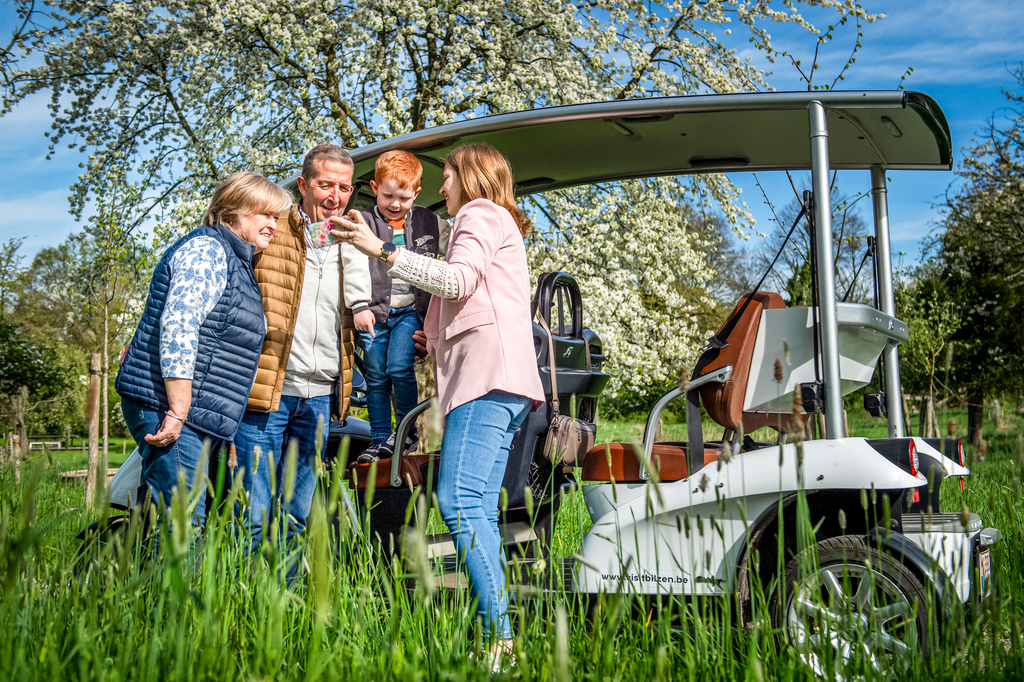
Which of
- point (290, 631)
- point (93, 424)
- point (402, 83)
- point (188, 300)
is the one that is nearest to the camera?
point (290, 631)

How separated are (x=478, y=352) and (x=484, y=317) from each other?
0.37 feet

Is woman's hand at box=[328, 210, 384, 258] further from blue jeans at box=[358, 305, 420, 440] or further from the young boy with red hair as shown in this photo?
blue jeans at box=[358, 305, 420, 440]

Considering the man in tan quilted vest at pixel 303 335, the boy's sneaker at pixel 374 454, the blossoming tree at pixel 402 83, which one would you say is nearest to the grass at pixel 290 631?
the man in tan quilted vest at pixel 303 335

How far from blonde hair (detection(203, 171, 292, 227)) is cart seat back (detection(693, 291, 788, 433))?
69.6 inches

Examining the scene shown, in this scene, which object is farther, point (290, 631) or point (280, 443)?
point (280, 443)

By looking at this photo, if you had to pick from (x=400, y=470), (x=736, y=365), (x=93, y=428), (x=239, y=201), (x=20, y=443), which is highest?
(x=239, y=201)

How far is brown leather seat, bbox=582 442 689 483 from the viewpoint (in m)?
2.95

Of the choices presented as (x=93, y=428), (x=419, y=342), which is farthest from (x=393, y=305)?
(x=93, y=428)

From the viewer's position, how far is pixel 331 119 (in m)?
11.7

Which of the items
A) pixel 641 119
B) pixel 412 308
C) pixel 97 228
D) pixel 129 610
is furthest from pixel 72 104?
pixel 129 610

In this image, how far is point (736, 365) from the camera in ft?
9.85

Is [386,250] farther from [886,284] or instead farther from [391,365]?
[886,284]

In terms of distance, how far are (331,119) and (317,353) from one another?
9.25m

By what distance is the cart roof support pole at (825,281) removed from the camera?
106 inches
